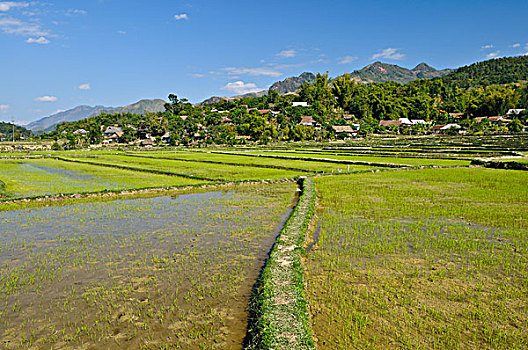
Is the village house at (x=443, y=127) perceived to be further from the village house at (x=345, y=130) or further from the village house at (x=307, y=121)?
the village house at (x=307, y=121)

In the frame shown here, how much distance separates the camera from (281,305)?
16.0ft

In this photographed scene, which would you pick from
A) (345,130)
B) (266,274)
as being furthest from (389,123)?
(266,274)

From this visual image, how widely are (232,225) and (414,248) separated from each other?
190 inches

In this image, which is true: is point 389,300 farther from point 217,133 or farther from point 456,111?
point 456,111

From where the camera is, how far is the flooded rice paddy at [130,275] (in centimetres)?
443

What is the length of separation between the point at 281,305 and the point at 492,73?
589 ft

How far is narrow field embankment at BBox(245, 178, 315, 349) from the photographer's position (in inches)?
161

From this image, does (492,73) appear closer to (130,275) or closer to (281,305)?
(281,305)

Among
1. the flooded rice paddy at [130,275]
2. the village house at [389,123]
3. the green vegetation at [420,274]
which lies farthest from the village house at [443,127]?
the flooded rice paddy at [130,275]

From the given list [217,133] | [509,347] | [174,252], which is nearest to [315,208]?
[174,252]

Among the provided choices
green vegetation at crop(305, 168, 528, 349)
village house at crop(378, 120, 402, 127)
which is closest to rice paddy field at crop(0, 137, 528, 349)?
green vegetation at crop(305, 168, 528, 349)

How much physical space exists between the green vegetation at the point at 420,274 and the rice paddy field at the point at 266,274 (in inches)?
1.0

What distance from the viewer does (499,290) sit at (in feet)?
17.8

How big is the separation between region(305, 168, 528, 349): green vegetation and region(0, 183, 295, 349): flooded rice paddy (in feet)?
4.71
